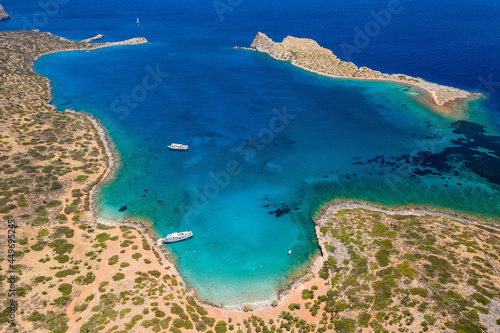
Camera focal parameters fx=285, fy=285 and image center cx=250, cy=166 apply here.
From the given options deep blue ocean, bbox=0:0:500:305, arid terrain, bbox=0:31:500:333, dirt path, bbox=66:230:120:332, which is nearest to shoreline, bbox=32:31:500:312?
arid terrain, bbox=0:31:500:333

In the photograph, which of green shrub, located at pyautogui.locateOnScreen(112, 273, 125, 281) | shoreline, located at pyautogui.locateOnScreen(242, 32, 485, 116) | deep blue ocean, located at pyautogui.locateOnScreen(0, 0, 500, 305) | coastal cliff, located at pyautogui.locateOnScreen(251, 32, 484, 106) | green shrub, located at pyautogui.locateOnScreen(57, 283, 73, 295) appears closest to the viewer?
green shrub, located at pyautogui.locateOnScreen(57, 283, 73, 295)

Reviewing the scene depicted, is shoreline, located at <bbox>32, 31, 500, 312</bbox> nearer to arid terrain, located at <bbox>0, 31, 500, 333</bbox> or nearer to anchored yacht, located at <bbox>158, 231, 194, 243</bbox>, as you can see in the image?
arid terrain, located at <bbox>0, 31, 500, 333</bbox>

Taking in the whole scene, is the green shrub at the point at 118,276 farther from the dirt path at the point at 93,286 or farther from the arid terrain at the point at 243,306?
the dirt path at the point at 93,286

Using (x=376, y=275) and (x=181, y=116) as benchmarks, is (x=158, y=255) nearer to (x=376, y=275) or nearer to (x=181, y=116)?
(x=376, y=275)

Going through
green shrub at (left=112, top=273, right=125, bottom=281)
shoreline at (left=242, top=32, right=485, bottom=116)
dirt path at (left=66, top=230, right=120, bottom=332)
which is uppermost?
shoreline at (left=242, top=32, right=485, bottom=116)

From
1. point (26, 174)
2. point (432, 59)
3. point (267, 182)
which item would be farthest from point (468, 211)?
point (432, 59)

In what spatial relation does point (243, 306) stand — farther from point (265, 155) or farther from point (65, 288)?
point (265, 155)

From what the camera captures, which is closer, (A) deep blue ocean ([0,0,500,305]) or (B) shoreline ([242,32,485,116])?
(A) deep blue ocean ([0,0,500,305])
